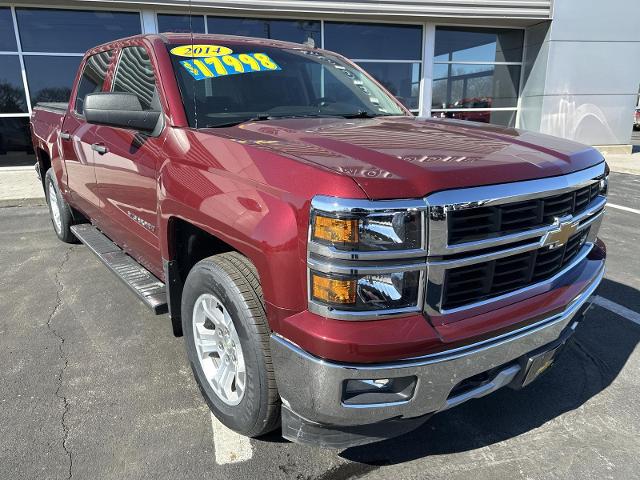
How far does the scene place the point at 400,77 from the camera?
45.1 ft

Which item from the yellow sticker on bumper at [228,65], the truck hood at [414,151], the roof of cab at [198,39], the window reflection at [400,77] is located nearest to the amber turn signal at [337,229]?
the truck hood at [414,151]

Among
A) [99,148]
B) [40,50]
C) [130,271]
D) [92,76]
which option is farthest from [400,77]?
[130,271]

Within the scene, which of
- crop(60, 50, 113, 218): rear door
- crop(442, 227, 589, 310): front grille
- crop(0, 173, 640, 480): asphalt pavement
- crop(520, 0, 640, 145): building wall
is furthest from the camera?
crop(520, 0, 640, 145): building wall

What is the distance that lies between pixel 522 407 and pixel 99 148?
3.31 metres

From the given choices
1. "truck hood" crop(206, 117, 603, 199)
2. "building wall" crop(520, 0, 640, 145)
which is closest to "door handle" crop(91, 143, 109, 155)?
"truck hood" crop(206, 117, 603, 199)

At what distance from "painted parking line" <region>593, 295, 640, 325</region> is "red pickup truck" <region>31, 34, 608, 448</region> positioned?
119 centimetres

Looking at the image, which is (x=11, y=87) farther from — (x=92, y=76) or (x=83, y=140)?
(x=83, y=140)

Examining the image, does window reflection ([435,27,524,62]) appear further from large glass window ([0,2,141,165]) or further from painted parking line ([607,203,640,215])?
large glass window ([0,2,141,165])

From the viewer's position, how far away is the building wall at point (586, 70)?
13.1 m

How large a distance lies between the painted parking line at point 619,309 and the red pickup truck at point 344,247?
1.19 m

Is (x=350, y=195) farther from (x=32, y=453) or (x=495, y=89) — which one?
(x=495, y=89)

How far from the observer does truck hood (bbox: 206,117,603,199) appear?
5.84 ft

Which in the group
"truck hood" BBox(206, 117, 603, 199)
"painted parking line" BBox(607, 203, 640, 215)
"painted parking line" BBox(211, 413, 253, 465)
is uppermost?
"truck hood" BBox(206, 117, 603, 199)

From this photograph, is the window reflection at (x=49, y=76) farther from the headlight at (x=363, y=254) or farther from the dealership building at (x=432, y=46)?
the headlight at (x=363, y=254)
